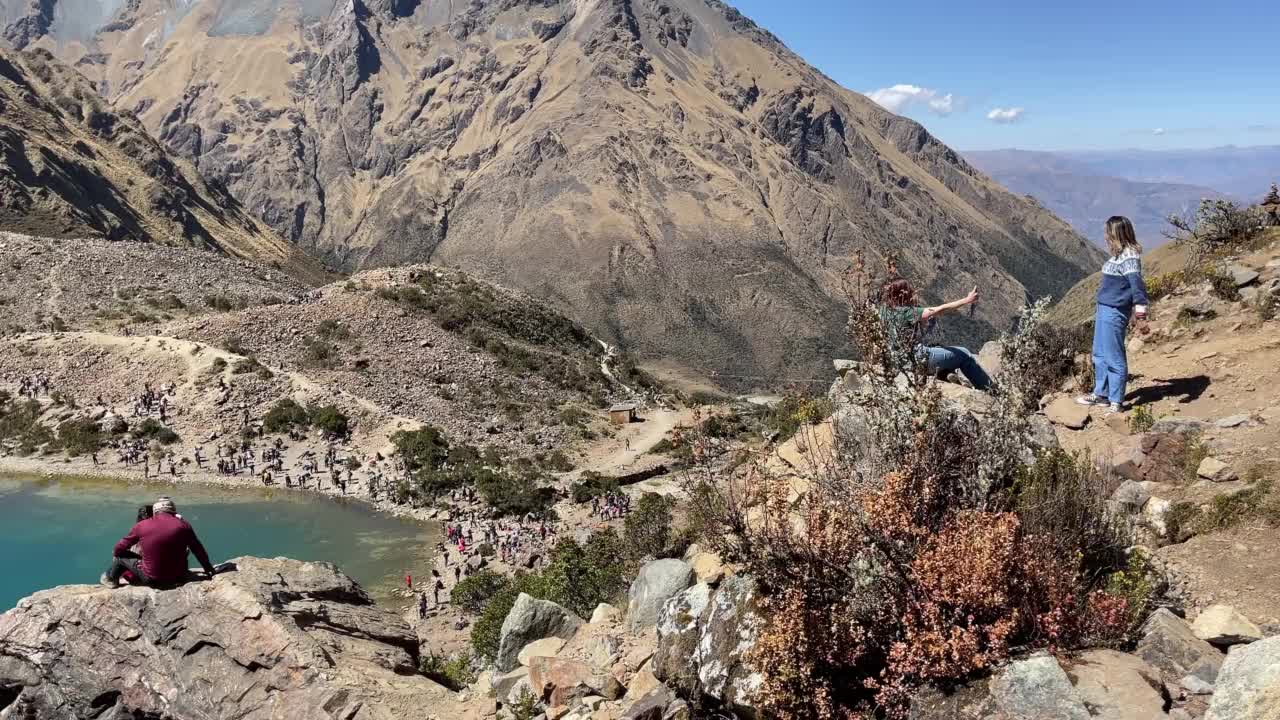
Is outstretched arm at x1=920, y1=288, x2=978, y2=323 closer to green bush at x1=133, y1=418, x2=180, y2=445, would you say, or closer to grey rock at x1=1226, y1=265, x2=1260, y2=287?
grey rock at x1=1226, y1=265, x2=1260, y2=287

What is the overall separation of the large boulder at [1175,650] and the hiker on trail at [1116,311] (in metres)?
5.27

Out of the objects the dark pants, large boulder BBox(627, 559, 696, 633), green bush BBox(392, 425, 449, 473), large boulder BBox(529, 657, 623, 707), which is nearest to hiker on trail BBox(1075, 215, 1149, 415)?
large boulder BBox(627, 559, 696, 633)

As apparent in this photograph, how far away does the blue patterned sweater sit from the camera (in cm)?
1004

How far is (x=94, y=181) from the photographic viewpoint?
11769cm

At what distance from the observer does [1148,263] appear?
912 inches

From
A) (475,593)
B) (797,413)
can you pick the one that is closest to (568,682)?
(797,413)

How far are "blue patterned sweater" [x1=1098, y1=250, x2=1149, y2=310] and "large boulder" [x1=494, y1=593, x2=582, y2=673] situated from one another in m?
7.79

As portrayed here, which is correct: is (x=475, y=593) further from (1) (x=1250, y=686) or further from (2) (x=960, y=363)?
(1) (x=1250, y=686)

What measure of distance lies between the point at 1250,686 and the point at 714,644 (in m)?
3.41

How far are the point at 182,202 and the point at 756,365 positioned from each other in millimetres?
107018

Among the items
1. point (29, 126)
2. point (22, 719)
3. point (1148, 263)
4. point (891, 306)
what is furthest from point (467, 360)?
point (29, 126)

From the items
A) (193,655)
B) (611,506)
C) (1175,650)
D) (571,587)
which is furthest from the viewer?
(611,506)

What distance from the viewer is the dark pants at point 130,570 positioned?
9.66 meters

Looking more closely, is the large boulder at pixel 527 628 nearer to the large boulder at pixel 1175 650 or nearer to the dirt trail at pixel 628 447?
the large boulder at pixel 1175 650
